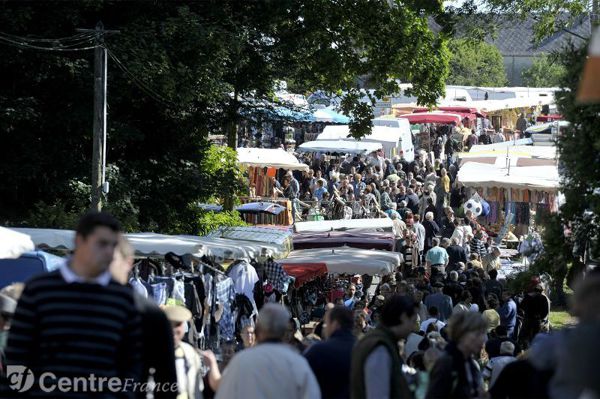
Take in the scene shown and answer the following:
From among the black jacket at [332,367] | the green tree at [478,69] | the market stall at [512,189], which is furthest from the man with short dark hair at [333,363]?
the green tree at [478,69]

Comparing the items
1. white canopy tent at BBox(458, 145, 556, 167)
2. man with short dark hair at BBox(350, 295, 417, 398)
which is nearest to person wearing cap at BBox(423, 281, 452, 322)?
man with short dark hair at BBox(350, 295, 417, 398)

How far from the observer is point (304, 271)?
19.1m

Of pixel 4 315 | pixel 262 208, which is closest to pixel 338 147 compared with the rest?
pixel 262 208

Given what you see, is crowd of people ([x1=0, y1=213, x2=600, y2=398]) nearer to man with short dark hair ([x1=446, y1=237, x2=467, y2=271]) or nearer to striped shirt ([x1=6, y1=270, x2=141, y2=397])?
striped shirt ([x1=6, y1=270, x2=141, y2=397])

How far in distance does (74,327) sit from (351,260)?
46.3ft

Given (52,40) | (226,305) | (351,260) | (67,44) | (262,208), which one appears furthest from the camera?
(262,208)

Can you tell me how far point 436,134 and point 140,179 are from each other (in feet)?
110

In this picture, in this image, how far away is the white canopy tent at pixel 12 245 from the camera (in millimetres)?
12029

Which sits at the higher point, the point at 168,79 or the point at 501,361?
the point at 168,79

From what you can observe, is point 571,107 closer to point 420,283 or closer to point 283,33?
point 420,283

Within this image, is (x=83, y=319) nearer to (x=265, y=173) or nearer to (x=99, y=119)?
(x=99, y=119)

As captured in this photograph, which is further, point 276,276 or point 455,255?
point 455,255

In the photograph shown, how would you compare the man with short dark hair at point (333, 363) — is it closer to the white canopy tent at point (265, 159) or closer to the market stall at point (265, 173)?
the market stall at point (265, 173)

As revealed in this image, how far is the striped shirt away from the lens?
18.2 feet
